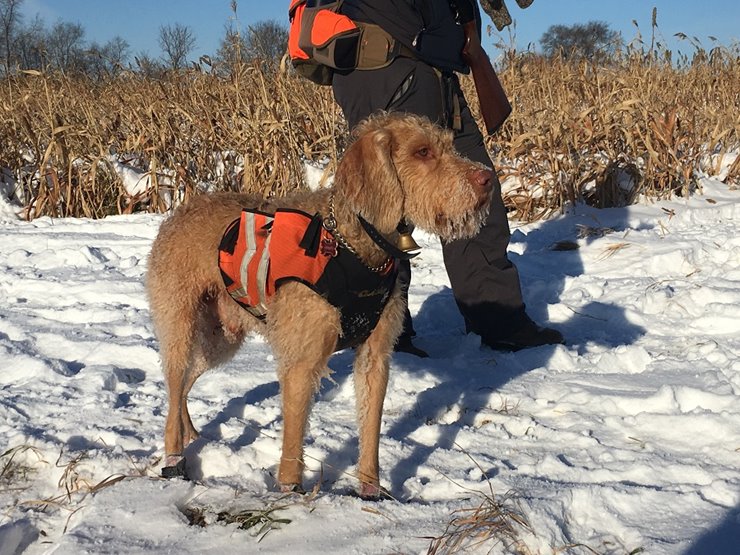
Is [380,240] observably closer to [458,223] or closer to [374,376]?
[458,223]

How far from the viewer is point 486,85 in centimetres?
492

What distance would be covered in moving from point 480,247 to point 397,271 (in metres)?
1.77

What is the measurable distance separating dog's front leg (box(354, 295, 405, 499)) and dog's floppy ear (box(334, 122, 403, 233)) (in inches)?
16.0

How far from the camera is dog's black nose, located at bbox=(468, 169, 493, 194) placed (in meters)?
3.01

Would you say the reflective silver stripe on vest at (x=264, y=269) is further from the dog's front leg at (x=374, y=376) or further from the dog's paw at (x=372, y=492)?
the dog's paw at (x=372, y=492)

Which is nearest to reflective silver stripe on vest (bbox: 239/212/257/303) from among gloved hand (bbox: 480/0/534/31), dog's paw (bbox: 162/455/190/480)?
dog's paw (bbox: 162/455/190/480)

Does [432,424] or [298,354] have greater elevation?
[298,354]

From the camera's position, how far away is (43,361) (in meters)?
4.47

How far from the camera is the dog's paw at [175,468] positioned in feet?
10.2

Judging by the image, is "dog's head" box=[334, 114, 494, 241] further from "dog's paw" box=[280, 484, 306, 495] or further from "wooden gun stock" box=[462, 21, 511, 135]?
"wooden gun stock" box=[462, 21, 511, 135]

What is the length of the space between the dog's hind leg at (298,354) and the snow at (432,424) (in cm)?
20

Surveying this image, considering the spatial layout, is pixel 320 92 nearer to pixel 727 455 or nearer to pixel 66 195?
pixel 66 195

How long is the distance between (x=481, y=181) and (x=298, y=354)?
1.03m

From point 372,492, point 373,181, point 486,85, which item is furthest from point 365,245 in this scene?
point 486,85
